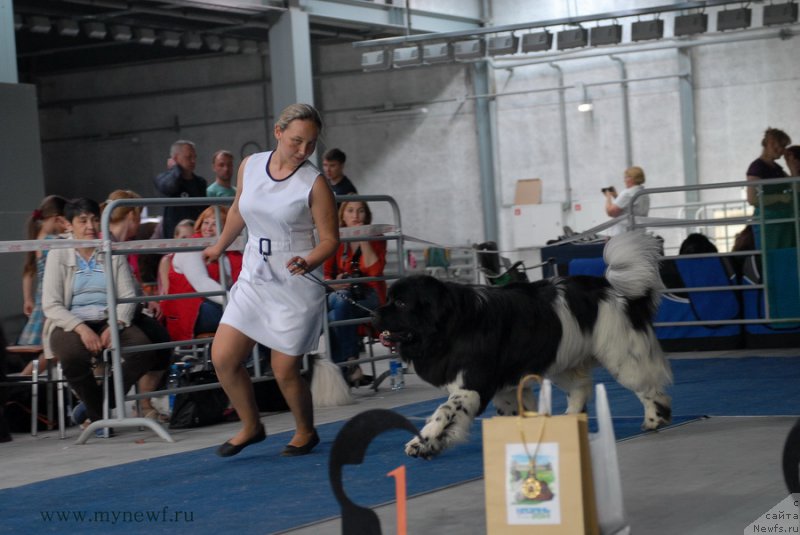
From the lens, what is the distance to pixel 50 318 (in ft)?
21.7

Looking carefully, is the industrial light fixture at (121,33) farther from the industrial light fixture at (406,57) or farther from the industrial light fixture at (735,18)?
the industrial light fixture at (735,18)

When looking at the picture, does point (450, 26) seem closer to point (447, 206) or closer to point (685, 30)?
point (447, 206)

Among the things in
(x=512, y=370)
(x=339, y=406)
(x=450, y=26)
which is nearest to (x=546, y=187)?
(x=450, y=26)

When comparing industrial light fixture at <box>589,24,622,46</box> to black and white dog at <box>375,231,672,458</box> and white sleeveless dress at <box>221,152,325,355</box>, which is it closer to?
black and white dog at <box>375,231,672,458</box>

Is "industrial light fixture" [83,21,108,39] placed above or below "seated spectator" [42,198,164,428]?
above

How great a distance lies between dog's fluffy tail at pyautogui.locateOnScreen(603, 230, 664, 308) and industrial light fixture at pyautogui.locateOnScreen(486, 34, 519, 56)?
1180 centimetres

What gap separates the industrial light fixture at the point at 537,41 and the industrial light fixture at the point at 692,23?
181 cm

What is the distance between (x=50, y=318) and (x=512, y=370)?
9.53 ft

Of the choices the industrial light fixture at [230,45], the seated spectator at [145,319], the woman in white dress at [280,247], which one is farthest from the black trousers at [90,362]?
the industrial light fixture at [230,45]

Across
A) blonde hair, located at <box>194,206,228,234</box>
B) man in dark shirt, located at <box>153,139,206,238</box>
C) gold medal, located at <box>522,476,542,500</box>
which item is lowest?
gold medal, located at <box>522,476,542,500</box>

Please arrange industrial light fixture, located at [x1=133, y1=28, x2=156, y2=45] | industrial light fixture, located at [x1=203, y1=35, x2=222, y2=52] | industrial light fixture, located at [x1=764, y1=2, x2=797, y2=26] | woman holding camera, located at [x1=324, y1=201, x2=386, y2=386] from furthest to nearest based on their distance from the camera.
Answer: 1. industrial light fixture, located at [x1=203, y1=35, x2=222, y2=52]
2. industrial light fixture, located at [x1=133, y1=28, x2=156, y2=45]
3. industrial light fixture, located at [x1=764, y1=2, x2=797, y2=26]
4. woman holding camera, located at [x1=324, y1=201, x2=386, y2=386]

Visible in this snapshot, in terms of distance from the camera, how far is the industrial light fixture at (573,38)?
16.7 meters

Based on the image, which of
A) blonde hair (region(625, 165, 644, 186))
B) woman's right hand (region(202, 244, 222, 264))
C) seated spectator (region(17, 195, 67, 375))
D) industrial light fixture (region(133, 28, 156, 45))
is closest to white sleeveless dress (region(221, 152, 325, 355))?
woman's right hand (region(202, 244, 222, 264))

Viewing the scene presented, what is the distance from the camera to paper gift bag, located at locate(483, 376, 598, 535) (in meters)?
2.86
